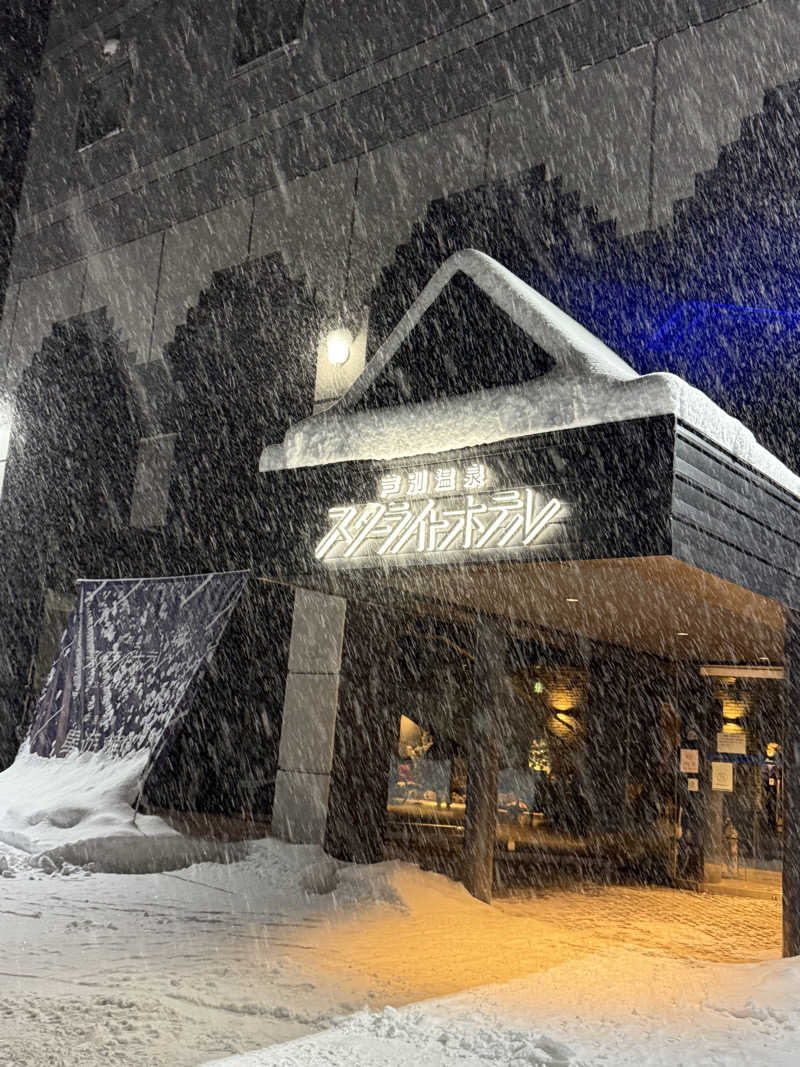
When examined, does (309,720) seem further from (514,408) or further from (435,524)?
(514,408)

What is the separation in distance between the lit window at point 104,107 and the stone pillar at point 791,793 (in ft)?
46.5

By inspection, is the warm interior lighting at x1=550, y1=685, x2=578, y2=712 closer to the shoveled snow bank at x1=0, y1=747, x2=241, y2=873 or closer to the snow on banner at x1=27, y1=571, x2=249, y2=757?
the snow on banner at x1=27, y1=571, x2=249, y2=757

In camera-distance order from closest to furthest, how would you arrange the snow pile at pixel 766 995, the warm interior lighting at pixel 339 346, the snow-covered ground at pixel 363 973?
1. the snow-covered ground at pixel 363 973
2. the snow pile at pixel 766 995
3. the warm interior lighting at pixel 339 346

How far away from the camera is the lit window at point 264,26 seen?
1477 cm

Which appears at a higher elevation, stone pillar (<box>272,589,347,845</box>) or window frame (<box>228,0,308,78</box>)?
window frame (<box>228,0,308,78</box>)

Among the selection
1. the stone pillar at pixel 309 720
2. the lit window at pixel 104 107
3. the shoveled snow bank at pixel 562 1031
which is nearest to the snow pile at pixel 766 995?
the shoveled snow bank at pixel 562 1031

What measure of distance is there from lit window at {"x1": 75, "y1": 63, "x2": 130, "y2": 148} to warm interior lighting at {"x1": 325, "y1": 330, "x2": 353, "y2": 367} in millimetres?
7113

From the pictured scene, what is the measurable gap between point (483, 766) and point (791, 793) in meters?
3.45

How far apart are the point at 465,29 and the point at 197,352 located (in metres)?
5.78

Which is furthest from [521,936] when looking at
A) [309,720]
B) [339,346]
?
[339,346]

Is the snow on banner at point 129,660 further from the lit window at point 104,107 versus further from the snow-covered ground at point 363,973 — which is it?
the lit window at point 104,107

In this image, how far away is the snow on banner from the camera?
11227 mm

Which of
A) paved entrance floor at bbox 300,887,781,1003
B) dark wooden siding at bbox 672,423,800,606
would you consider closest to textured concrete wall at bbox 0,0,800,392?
dark wooden siding at bbox 672,423,800,606

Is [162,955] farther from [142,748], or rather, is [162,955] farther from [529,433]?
[529,433]
